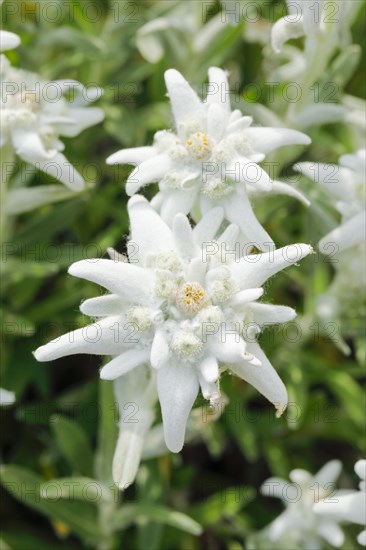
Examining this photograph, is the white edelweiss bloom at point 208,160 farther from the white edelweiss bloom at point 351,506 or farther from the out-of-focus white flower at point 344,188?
the white edelweiss bloom at point 351,506

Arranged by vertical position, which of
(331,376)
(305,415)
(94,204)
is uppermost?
(94,204)

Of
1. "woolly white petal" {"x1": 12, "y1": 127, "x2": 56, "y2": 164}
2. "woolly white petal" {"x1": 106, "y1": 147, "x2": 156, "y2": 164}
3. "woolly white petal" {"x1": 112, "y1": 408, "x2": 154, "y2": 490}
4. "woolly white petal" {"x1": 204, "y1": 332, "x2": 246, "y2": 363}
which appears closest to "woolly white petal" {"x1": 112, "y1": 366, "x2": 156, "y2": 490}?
"woolly white petal" {"x1": 112, "y1": 408, "x2": 154, "y2": 490}

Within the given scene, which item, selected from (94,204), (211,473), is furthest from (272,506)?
(94,204)

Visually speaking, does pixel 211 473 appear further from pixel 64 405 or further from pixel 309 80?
pixel 309 80

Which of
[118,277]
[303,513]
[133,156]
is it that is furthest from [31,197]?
[303,513]

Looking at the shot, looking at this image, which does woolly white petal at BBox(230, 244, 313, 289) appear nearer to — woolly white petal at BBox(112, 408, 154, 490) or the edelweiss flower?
the edelweiss flower
